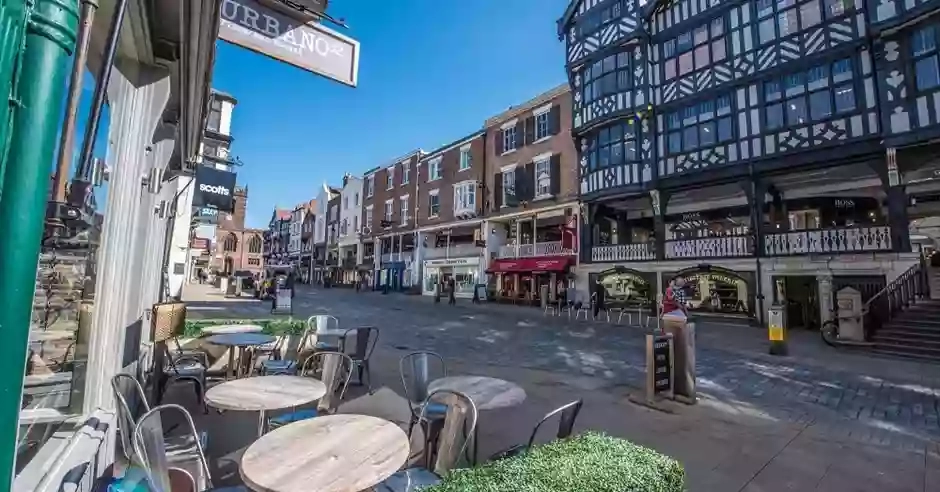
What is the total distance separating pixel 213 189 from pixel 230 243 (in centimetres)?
6004

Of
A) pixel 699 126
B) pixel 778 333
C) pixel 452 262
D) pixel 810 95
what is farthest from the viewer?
pixel 452 262

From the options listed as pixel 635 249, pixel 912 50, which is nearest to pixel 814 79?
pixel 912 50

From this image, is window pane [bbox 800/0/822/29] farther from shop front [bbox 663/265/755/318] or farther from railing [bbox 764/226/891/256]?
shop front [bbox 663/265/755/318]

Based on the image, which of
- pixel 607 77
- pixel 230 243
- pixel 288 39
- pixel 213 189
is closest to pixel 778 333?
pixel 288 39

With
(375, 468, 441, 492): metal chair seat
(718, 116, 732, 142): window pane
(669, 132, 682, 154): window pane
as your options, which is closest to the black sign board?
(375, 468, 441, 492): metal chair seat

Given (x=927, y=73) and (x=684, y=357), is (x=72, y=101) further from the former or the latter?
(x=927, y=73)

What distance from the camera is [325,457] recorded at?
2365 millimetres

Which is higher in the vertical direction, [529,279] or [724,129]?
[724,129]

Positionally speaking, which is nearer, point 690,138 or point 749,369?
point 749,369

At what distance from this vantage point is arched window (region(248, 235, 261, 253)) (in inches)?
2653

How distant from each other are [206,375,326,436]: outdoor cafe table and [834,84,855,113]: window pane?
18.0 meters

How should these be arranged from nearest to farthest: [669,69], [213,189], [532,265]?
[213,189]
[669,69]
[532,265]

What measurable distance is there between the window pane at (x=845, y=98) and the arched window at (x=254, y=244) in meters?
71.2

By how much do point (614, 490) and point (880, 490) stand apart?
9.71 feet
